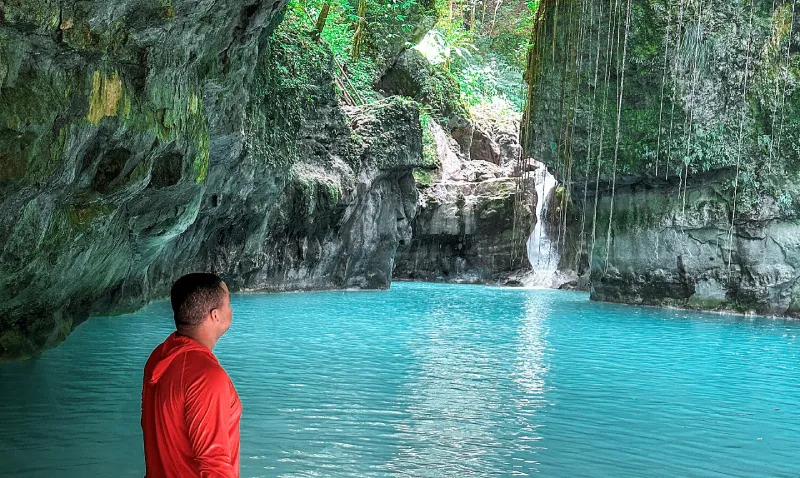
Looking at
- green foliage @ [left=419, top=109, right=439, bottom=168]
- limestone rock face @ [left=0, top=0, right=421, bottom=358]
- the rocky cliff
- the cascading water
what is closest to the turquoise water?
limestone rock face @ [left=0, top=0, right=421, bottom=358]

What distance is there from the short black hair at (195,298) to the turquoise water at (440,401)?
135 inches

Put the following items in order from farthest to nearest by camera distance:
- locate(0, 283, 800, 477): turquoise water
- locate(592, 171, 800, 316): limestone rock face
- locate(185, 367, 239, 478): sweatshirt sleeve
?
locate(592, 171, 800, 316): limestone rock face → locate(0, 283, 800, 477): turquoise water → locate(185, 367, 239, 478): sweatshirt sleeve

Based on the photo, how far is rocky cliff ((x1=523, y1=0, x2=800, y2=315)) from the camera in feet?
73.8

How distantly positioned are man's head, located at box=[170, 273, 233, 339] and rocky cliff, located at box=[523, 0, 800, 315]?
63.3 feet

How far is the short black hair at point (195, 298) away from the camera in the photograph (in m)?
2.70

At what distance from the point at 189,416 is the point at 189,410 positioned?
18mm

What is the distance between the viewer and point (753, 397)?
10016 mm

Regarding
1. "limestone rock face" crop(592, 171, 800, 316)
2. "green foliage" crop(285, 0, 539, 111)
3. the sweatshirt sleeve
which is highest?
"green foliage" crop(285, 0, 539, 111)

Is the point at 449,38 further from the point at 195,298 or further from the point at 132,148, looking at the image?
the point at 195,298

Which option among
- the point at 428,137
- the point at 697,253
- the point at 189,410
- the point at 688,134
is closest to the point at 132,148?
the point at 189,410

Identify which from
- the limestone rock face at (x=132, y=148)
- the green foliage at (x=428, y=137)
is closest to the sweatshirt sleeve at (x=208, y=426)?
the limestone rock face at (x=132, y=148)

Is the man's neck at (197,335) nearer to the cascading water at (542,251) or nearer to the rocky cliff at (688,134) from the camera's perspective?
the rocky cliff at (688,134)

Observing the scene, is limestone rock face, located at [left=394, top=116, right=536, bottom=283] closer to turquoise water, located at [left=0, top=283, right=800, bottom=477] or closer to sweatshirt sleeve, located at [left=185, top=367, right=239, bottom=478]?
turquoise water, located at [left=0, top=283, right=800, bottom=477]

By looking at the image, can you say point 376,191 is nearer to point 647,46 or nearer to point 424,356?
point 647,46
